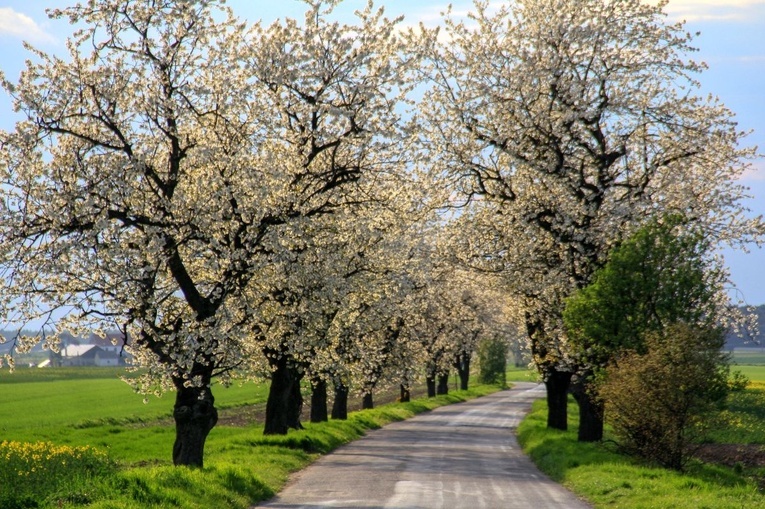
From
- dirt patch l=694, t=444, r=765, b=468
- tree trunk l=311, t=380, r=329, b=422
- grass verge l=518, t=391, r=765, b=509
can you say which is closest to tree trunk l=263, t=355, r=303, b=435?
grass verge l=518, t=391, r=765, b=509

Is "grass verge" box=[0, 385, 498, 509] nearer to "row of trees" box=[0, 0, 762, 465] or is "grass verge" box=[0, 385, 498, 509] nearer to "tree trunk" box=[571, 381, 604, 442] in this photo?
"row of trees" box=[0, 0, 762, 465]

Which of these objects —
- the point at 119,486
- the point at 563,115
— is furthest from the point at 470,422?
the point at 119,486

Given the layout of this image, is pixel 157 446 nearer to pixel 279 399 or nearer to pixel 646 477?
pixel 279 399

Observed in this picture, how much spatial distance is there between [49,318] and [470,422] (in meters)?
37.0

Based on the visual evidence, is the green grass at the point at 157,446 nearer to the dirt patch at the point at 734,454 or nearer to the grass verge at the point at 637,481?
the grass verge at the point at 637,481

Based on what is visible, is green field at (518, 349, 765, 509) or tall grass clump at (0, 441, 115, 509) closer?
tall grass clump at (0, 441, 115, 509)

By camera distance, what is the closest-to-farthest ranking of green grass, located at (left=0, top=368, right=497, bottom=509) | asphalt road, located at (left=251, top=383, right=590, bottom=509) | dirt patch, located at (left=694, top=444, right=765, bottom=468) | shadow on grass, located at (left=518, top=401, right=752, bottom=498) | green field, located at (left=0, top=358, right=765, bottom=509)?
green grass, located at (left=0, top=368, right=497, bottom=509)
green field, located at (left=0, top=358, right=765, bottom=509)
asphalt road, located at (left=251, top=383, right=590, bottom=509)
shadow on grass, located at (left=518, top=401, right=752, bottom=498)
dirt patch, located at (left=694, top=444, right=765, bottom=468)

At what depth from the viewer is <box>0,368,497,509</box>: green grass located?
16094mm

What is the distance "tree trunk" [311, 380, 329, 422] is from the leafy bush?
76.3ft

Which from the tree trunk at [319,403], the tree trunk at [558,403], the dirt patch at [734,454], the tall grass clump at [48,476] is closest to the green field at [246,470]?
the tall grass clump at [48,476]

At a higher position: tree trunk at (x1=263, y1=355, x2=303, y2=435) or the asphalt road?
tree trunk at (x1=263, y1=355, x2=303, y2=435)

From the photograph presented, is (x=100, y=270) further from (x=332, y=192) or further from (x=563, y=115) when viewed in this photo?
(x=563, y=115)

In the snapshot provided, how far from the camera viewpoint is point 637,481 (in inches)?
773

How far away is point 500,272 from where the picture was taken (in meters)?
31.0
